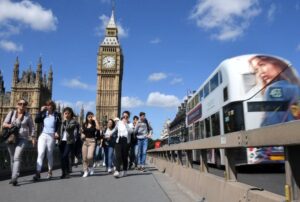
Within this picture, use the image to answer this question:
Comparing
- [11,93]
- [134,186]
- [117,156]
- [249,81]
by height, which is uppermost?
[11,93]

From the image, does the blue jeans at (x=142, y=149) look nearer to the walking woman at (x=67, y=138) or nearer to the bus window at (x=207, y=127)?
the walking woman at (x=67, y=138)

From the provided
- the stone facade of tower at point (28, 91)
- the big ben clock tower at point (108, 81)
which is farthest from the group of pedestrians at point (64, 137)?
the big ben clock tower at point (108, 81)

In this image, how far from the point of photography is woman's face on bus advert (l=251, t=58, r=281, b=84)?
1349 centimetres

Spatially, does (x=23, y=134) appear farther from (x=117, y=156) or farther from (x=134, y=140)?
(x=134, y=140)

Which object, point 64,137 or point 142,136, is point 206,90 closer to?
point 142,136

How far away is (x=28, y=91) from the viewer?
330ft

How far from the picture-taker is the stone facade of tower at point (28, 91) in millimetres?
99375

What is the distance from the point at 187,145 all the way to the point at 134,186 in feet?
5.30

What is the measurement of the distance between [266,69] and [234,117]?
190 cm

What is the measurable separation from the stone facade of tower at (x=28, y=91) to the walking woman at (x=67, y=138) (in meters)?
90.2

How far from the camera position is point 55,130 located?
400 inches

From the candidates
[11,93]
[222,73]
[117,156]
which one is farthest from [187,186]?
[11,93]

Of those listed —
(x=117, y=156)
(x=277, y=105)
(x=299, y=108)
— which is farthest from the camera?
(x=277, y=105)

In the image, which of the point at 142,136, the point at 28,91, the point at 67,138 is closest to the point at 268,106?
the point at 142,136
